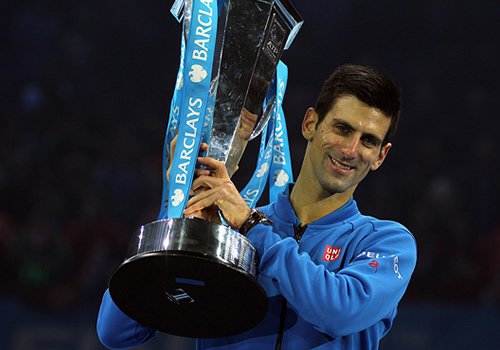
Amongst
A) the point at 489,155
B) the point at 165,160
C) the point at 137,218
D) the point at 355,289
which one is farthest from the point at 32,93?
the point at 355,289

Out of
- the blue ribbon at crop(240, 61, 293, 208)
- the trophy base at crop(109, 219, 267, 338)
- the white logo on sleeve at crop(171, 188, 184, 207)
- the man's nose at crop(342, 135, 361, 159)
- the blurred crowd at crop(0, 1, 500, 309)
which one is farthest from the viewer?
the blurred crowd at crop(0, 1, 500, 309)

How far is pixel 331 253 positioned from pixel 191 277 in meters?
0.39

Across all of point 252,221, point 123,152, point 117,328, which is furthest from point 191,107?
point 123,152

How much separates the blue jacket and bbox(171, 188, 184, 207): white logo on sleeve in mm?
165

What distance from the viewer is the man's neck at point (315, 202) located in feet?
5.87

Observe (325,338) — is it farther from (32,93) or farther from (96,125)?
(32,93)

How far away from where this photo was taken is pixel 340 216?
69.8 inches

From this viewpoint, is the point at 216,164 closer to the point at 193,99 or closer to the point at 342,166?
the point at 193,99

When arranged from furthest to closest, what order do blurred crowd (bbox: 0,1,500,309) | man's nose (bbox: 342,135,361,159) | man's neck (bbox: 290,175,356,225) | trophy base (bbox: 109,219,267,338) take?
blurred crowd (bbox: 0,1,500,309) → man's neck (bbox: 290,175,356,225) → man's nose (bbox: 342,135,361,159) → trophy base (bbox: 109,219,267,338)

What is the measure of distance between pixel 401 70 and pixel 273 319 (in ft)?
15.6

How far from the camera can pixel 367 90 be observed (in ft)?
5.57

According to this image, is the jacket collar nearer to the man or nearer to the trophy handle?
the man

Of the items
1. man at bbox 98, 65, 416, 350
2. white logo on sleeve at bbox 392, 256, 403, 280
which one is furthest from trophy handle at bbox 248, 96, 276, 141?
white logo on sleeve at bbox 392, 256, 403, 280

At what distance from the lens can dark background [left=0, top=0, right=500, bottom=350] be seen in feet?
→ 14.0
